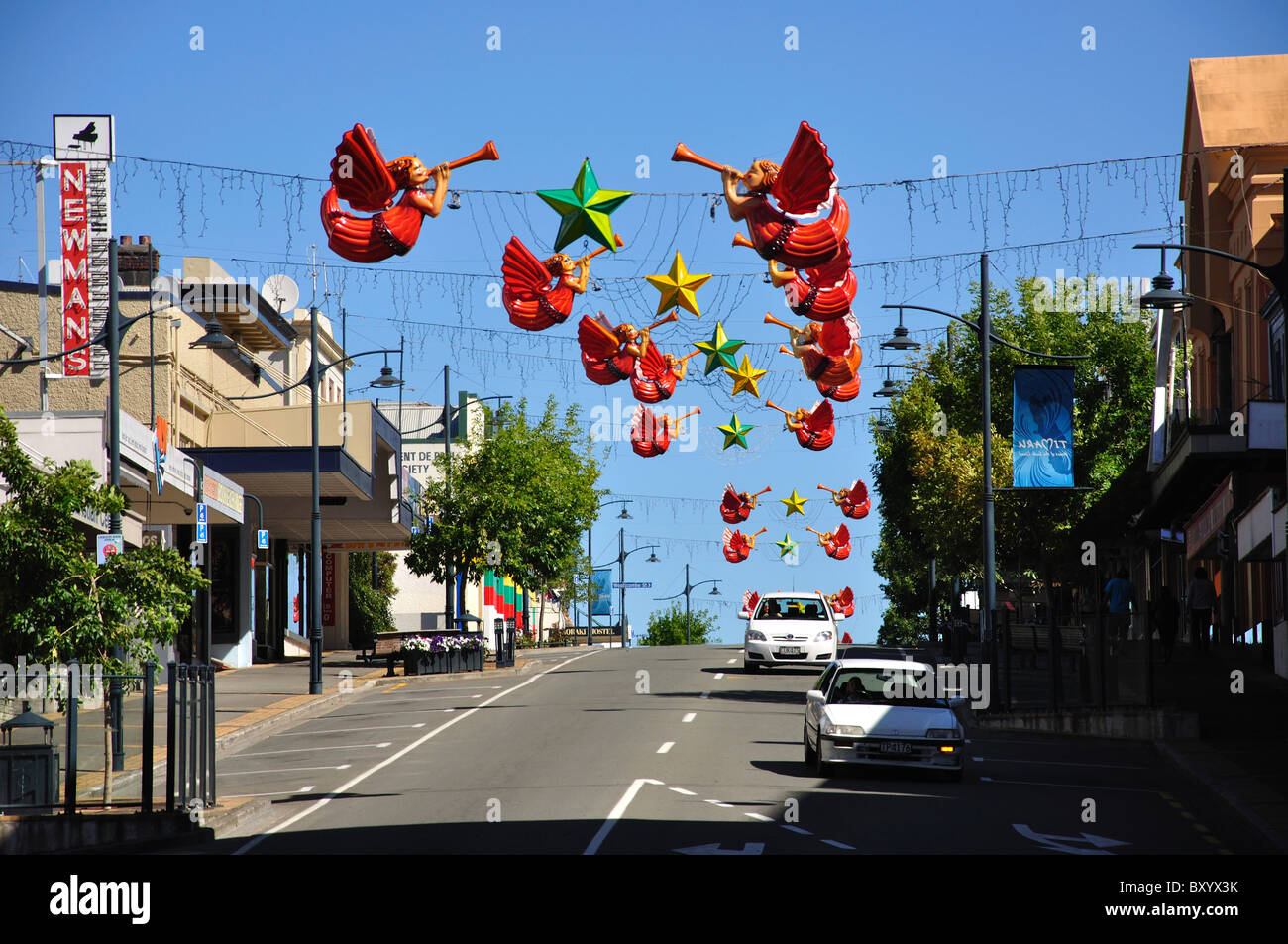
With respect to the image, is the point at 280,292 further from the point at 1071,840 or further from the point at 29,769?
the point at 1071,840

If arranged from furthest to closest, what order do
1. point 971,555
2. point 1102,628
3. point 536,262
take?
point 971,555 < point 1102,628 < point 536,262

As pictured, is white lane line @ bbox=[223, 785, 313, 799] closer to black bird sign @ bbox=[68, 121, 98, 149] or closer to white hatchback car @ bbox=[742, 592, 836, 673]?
white hatchback car @ bbox=[742, 592, 836, 673]

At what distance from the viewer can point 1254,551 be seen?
33406 millimetres

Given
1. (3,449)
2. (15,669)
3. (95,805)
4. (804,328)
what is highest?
(804,328)

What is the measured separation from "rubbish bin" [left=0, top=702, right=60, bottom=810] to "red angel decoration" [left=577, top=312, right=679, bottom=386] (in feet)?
27.1

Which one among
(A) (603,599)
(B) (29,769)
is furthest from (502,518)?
(A) (603,599)

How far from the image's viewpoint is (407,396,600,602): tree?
4916 centimetres

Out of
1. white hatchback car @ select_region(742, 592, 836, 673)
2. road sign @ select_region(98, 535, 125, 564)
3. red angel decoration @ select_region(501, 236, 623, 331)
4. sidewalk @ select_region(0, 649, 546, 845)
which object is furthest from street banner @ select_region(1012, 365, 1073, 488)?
road sign @ select_region(98, 535, 125, 564)

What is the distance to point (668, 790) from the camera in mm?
18078

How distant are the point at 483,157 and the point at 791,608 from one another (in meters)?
23.4

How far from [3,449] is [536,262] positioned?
7.84m

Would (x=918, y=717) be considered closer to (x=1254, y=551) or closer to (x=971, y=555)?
(x=1254, y=551)
